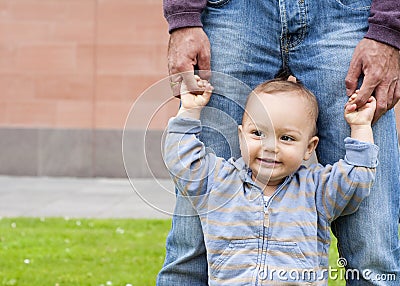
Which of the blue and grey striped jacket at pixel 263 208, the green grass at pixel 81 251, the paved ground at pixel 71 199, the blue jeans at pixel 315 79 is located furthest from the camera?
the paved ground at pixel 71 199

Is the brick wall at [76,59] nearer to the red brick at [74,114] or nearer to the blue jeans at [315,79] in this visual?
the red brick at [74,114]

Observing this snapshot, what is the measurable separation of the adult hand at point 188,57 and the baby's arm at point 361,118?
0.52 metres

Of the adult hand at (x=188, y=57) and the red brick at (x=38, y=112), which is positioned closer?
the adult hand at (x=188, y=57)

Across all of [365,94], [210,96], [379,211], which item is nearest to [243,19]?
[210,96]

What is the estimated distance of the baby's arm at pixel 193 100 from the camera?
3.07 metres

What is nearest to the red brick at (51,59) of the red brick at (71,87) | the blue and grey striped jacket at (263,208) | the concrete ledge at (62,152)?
the red brick at (71,87)

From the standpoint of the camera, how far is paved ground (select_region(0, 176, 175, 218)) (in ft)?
27.7

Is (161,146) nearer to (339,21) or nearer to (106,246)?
(339,21)

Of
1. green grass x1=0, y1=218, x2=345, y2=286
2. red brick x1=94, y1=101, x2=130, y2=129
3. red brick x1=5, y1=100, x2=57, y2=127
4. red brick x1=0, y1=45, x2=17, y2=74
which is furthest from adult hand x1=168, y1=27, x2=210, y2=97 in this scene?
red brick x1=0, y1=45, x2=17, y2=74

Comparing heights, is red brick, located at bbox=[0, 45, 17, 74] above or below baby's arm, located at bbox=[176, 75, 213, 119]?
below

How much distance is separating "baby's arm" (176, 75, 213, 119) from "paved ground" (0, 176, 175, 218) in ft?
13.2

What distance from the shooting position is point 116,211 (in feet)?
28.0

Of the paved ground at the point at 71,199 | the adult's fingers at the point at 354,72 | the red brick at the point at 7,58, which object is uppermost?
the adult's fingers at the point at 354,72

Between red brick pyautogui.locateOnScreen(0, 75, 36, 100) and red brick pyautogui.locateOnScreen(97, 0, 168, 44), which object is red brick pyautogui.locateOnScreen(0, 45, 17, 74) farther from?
red brick pyautogui.locateOnScreen(97, 0, 168, 44)
